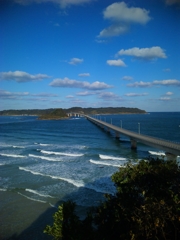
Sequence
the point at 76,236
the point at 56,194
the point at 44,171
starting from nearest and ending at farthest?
the point at 76,236
the point at 56,194
the point at 44,171

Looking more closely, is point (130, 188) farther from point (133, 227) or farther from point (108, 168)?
point (108, 168)

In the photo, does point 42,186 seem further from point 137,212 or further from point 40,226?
point 137,212

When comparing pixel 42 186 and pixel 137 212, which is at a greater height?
pixel 137 212

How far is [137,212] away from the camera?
629 centimetres

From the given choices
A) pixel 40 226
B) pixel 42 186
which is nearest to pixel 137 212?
pixel 40 226

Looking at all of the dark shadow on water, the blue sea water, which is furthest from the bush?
the dark shadow on water

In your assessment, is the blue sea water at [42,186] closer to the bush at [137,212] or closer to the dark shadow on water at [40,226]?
the dark shadow on water at [40,226]

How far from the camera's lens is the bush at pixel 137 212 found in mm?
5500

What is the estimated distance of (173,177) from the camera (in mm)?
7840

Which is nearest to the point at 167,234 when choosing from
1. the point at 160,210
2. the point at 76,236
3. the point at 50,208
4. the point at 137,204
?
the point at 160,210

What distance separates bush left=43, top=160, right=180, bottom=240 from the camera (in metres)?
5.50

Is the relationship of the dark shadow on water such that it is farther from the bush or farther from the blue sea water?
the bush

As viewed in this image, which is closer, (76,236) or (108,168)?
(76,236)

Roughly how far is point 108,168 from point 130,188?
16597 mm
